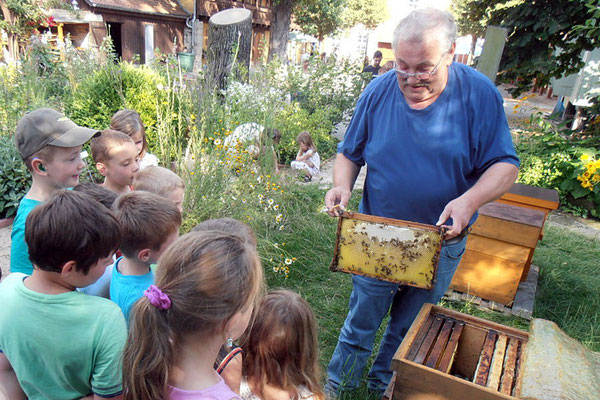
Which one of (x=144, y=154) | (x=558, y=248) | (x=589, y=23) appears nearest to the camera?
(x=144, y=154)

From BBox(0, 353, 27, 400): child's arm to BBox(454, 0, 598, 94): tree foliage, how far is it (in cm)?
692

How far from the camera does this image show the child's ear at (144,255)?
1.80m

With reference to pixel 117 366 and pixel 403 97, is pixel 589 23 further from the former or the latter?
pixel 117 366

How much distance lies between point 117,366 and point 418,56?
67.2 inches

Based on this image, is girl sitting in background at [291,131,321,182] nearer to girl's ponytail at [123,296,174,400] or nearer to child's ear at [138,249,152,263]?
child's ear at [138,249,152,263]

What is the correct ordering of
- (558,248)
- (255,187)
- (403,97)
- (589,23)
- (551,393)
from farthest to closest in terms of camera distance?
(589,23) → (558,248) → (255,187) → (403,97) → (551,393)

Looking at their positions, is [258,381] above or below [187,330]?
below

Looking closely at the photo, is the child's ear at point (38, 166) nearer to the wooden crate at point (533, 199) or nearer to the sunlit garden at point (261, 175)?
the sunlit garden at point (261, 175)

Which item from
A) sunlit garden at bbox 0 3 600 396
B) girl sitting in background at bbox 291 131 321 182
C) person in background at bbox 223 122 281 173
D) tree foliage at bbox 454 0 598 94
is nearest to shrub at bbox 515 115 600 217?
sunlit garden at bbox 0 3 600 396

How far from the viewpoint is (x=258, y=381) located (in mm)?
1524

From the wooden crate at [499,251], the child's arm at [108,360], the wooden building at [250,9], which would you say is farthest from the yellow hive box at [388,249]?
the wooden building at [250,9]

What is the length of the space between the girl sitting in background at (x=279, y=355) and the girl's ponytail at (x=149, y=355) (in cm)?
44

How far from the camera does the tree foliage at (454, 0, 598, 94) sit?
5.87 meters

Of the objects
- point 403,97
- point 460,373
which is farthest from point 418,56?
point 460,373
